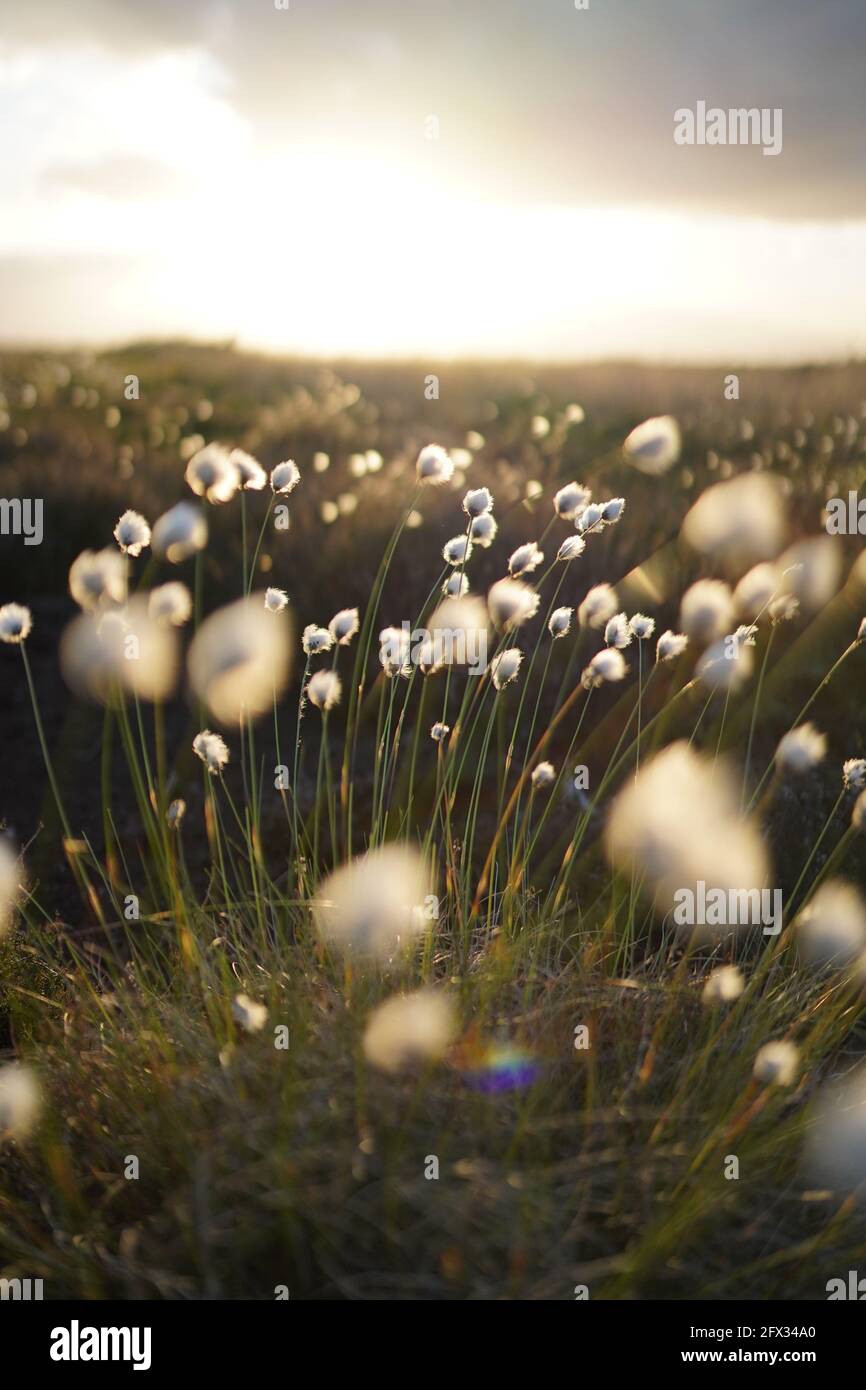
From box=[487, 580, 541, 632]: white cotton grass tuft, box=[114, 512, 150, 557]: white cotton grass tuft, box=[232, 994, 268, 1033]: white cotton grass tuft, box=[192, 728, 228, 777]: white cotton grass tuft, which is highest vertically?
box=[114, 512, 150, 557]: white cotton grass tuft

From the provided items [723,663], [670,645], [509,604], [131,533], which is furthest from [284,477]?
[723,663]

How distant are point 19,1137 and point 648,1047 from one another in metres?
1.38

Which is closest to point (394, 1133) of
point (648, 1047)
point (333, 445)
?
point (648, 1047)

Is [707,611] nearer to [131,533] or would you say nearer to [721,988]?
[721,988]

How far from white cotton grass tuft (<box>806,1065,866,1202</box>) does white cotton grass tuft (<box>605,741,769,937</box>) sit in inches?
20.5

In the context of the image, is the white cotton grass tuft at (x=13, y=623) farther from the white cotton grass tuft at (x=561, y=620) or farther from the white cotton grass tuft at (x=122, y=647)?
the white cotton grass tuft at (x=561, y=620)

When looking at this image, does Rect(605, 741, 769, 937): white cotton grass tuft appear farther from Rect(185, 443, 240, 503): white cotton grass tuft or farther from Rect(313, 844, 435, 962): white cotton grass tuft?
Rect(185, 443, 240, 503): white cotton grass tuft

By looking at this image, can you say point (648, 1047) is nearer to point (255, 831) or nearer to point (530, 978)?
point (530, 978)

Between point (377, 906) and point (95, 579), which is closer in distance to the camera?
point (377, 906)

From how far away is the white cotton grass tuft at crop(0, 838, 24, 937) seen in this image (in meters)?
2.78

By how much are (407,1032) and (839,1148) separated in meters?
0.90

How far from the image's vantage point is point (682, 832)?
2521 mm

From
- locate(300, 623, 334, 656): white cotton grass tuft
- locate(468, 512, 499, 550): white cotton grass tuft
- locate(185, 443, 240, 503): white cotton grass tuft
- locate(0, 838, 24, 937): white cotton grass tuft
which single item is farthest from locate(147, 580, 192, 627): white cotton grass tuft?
locate(468, 512, 499, 550): white cotton grass tuft

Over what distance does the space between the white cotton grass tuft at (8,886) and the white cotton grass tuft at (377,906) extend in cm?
74
